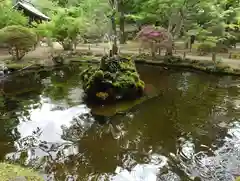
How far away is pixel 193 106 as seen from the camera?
45.6 ft

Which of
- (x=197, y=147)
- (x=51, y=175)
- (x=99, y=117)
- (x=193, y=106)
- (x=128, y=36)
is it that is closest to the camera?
(x=51, y=175)

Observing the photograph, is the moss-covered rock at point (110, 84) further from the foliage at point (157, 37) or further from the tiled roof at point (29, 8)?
the tiled roof at point (29, 8)

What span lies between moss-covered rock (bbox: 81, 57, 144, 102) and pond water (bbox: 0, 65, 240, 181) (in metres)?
0.76

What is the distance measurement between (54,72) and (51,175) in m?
12.9

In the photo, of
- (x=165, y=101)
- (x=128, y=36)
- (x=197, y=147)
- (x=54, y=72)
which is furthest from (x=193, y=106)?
(x=128, y=36)

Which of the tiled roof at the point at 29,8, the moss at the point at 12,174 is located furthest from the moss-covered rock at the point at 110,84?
the tiled roof at the point at 29,8

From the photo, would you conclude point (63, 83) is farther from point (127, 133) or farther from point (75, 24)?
point (127, 133)

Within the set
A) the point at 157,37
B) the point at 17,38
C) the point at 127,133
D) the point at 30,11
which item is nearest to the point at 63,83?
the point at 17,38

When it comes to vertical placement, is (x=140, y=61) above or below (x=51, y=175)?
above

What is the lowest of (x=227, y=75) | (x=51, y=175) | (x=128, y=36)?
(x=51, y=175)

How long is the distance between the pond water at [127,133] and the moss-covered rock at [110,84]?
2.48ft

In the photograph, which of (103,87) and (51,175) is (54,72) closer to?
(103,87)

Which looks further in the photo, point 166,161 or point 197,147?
point 197,147

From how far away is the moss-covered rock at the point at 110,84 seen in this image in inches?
571
